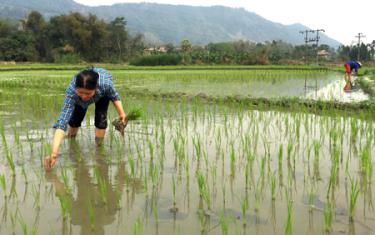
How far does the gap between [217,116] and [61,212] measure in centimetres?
351

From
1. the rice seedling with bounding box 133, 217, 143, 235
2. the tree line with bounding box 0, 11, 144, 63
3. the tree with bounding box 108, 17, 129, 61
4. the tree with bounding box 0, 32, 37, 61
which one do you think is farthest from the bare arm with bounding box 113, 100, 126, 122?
the tree with bounding box 108, 17, 129, 61

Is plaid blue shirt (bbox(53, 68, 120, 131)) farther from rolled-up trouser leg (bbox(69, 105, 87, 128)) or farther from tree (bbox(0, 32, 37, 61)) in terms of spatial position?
tree (bbox(0, 32, 37, 61))

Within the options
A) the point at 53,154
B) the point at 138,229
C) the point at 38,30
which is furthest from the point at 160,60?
the point at 138,229

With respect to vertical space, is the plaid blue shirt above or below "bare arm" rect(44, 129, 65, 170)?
above

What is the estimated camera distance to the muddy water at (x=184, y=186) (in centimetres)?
202

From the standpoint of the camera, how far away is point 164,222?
2045 mm

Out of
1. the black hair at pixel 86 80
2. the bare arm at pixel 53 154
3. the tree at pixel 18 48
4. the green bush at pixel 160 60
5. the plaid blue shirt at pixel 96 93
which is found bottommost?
the bare arm at pixel 53 154

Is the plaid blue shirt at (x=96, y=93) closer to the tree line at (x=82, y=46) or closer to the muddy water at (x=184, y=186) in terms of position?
the muddy water at (x=184, y=186)

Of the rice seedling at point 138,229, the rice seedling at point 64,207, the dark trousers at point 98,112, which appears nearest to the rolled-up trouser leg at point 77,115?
the dark trousers at point 98,112

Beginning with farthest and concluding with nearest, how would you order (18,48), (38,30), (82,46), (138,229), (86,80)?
(38,30)
(82,46)
(18,48)
(86,80)
(138,229)

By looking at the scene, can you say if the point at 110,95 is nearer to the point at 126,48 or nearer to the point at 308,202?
the point at 308,202

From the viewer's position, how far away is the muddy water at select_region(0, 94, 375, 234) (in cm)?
202

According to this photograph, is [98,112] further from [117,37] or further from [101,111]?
[117,37]

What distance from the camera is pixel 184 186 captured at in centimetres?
259
